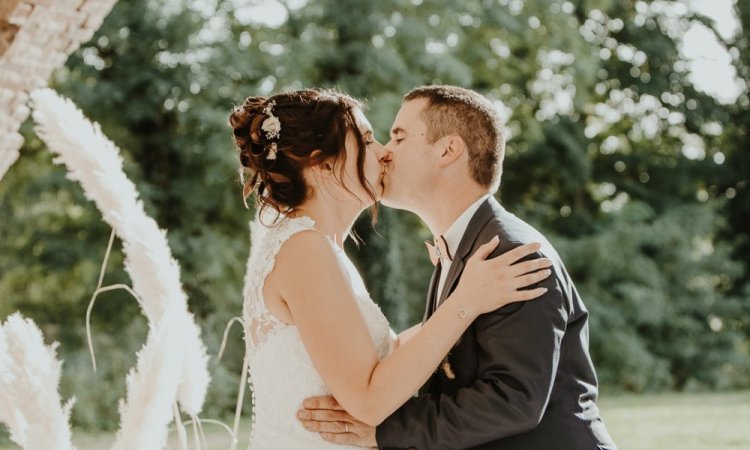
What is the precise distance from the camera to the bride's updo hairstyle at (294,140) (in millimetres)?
2791

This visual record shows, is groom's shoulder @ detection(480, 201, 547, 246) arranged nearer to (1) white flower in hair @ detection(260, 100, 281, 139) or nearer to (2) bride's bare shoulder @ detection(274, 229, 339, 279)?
(2) bride's bare shoulder @ detection(274, 229, 339, 279)

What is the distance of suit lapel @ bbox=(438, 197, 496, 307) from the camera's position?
2633mm

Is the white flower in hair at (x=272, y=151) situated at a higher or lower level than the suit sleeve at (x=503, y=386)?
higher

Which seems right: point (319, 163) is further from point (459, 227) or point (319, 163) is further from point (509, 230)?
point (509, 230)

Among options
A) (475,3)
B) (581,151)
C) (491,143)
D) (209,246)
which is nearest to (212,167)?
(209,246)

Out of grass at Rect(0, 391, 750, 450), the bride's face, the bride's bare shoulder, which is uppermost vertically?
the bride's face

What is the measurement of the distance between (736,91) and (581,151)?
13.2ft

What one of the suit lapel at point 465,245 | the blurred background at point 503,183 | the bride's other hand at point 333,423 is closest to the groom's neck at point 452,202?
the suit lapel at point 465,245

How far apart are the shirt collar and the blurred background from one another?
7.47m

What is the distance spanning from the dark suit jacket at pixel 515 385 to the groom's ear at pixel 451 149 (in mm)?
391

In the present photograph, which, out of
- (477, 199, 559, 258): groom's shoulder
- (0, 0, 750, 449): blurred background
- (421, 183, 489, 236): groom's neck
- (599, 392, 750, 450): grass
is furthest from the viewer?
(0, 0, 750, 449): blurred background

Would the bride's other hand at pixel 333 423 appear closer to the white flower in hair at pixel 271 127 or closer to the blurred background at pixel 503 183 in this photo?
the white flower in hair at pixel 271 127

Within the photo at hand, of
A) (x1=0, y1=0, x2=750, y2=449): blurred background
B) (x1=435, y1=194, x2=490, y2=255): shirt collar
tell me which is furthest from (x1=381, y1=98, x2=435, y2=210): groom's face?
(x1=0, y1=0, x2=750, y2=449): blurred background

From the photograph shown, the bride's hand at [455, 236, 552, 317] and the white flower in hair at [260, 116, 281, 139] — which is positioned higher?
the white flower in hair at [260, 116, 281, 139]
